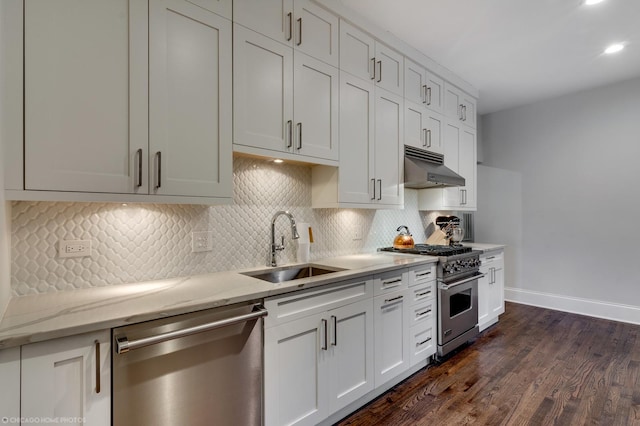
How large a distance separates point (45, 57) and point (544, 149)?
5282 millimetres

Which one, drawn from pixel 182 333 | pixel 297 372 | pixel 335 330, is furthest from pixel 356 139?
pixel 182 333

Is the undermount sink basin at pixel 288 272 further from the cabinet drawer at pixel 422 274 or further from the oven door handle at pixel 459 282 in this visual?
the oven door handle at pixel 459 282

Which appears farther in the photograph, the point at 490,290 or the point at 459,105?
the point at 459,105

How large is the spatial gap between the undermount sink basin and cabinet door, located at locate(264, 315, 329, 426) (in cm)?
53

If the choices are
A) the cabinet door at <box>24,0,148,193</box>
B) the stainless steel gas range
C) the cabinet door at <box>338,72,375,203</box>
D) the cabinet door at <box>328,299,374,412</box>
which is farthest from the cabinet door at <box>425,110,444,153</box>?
the cabinet door at <box>24,0,148,193</box>

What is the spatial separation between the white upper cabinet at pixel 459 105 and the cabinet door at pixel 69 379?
356 centimetres

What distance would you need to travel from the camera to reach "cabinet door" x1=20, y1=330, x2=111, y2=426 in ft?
3.40

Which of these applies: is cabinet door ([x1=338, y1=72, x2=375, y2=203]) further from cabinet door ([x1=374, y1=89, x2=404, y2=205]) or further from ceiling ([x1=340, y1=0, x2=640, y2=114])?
ceiling ([x1=340, y1=0, x2=640, y2=114])

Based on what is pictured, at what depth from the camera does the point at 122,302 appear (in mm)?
1341

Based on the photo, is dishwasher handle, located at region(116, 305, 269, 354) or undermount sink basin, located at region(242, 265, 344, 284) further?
undermount sink basin, located at region(242, 265, 344, 284)

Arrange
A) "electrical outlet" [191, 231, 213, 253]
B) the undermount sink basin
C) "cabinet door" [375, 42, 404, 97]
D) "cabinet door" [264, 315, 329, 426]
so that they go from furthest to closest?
"cabinet door" [375, 42, 404, 97], the undermount sink basin, "electrical outlet" [191, 231, 213, 253], "cabinet door" [264, 315, 329, 426]

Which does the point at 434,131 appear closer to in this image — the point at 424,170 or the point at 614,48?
the point at 424,170

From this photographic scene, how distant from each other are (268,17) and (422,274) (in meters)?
2.16

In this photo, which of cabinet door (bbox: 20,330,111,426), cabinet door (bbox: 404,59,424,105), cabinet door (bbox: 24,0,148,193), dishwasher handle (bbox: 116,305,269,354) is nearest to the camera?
cabinet door (bbox: 20,330,111,426)
